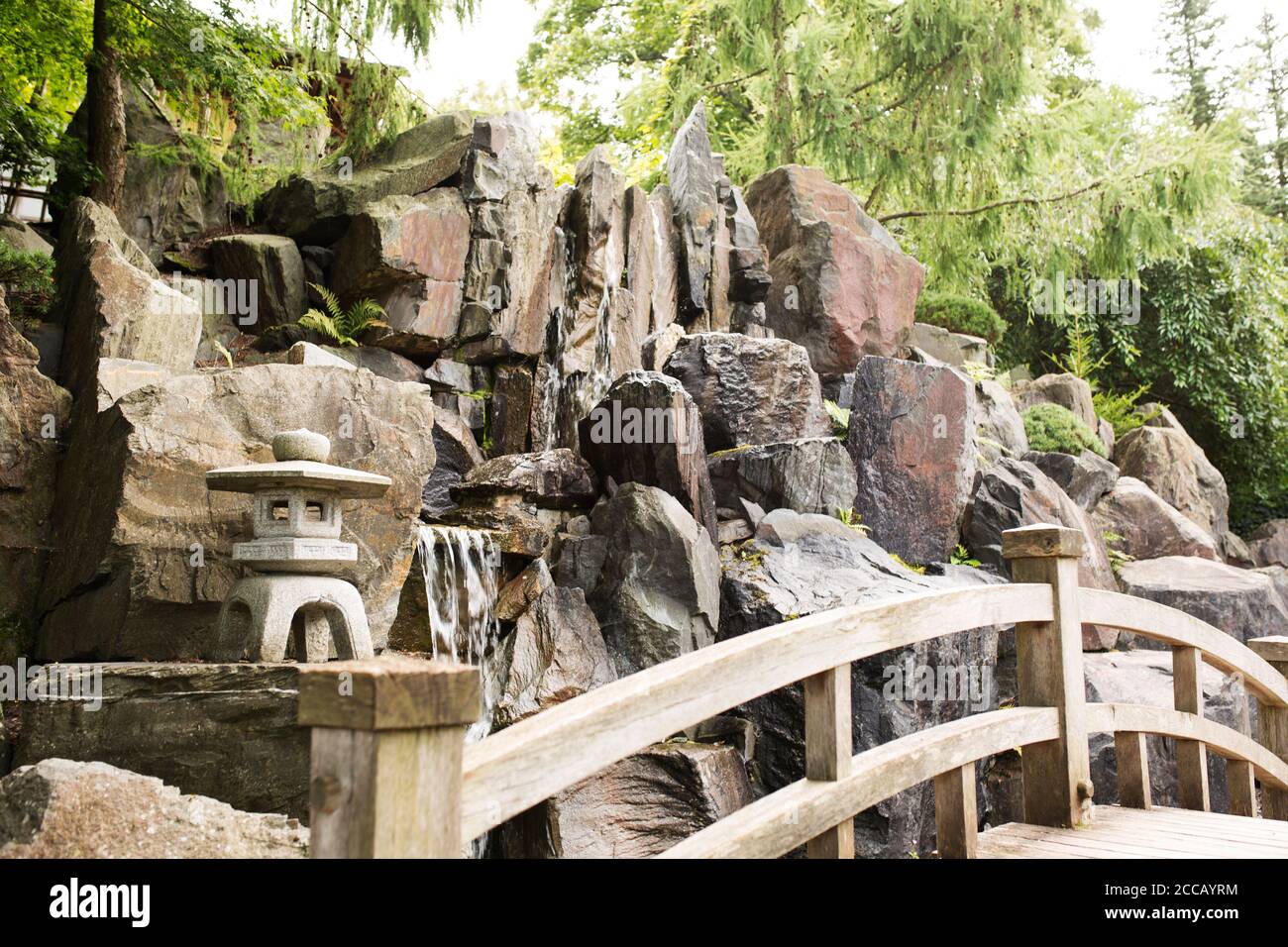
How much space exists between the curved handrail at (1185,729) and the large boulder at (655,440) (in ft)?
13.3

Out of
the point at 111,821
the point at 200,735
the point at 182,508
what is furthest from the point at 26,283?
the point at 111,821

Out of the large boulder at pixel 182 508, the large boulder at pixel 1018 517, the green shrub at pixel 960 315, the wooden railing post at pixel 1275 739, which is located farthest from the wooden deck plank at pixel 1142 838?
the green shrub at pixel 960 315

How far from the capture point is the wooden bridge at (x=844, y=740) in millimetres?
→ 1843

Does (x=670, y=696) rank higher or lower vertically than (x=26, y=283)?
lower

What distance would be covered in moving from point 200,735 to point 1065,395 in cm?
1344

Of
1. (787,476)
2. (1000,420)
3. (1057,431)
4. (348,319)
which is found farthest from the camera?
(1057,431)

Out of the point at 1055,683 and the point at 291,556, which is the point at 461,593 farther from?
the point at 1055,683

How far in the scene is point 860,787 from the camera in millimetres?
3035

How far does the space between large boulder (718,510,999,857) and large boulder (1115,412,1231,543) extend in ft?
22.5

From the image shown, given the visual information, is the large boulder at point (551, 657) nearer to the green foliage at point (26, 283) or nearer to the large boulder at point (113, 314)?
the large boulder at point (113, 314)

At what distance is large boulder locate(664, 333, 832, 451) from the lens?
9.48 metres

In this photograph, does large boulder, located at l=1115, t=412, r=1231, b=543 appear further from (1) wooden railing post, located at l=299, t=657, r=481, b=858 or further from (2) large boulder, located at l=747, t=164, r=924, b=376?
(1) wooden railing post, located at l=299, t=657, r=481, b=858

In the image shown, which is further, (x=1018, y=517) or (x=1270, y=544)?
(x=1270, y=544)
